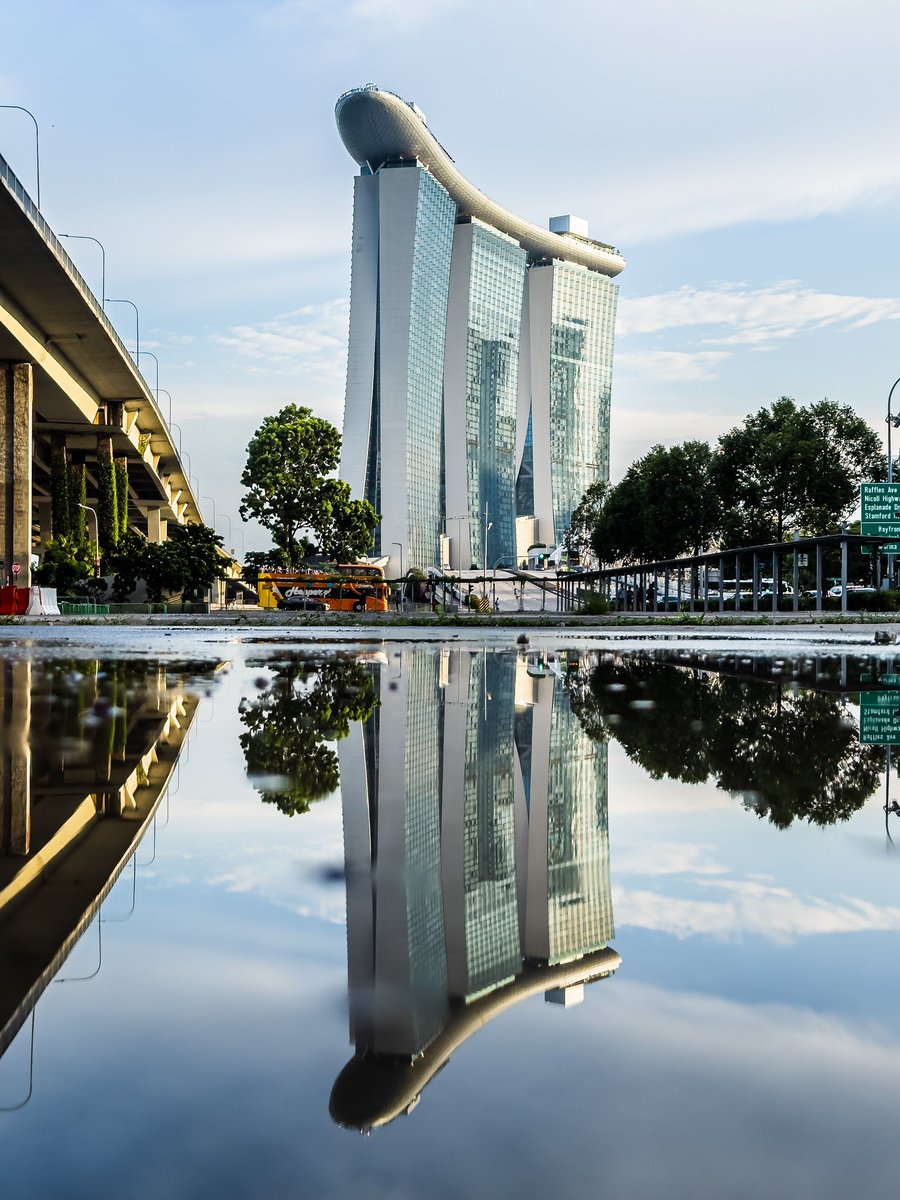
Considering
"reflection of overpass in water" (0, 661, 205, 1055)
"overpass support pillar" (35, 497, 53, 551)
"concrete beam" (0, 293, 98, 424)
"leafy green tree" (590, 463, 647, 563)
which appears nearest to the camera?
"reflection of overpass in water" (0, 661, 205, 1055)

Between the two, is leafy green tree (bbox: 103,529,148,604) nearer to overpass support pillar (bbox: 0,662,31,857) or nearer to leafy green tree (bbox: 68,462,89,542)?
leafy green tree (bbox: 68,462,89,542)

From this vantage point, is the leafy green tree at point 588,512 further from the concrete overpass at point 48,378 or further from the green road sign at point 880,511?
the green road sign at point 880,511

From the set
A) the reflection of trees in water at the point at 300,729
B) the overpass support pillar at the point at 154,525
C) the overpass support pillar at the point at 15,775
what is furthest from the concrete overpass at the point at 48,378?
the overpass support pillar at the point at 15,775

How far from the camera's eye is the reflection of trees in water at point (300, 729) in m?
Result: 6.06

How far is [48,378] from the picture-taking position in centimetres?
6162

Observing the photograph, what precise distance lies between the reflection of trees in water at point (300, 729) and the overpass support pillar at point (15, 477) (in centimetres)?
4209

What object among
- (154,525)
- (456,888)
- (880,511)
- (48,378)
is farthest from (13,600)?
(154,525)

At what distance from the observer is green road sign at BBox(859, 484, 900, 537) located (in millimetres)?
43844

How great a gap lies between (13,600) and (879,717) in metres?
42.4

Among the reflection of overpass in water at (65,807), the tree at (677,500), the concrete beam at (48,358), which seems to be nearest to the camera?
the reflection of overpass in water at (65,807)

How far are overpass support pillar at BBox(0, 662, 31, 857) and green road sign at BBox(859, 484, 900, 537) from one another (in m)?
38.1

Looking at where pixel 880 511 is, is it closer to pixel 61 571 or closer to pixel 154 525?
pixel 61 571

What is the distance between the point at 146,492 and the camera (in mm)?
116375

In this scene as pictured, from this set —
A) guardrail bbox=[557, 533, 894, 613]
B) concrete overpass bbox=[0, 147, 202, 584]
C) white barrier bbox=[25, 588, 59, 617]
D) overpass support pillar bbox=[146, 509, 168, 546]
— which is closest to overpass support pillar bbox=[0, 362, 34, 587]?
concrete overpass bbox=[0, 147, 202, 584]
